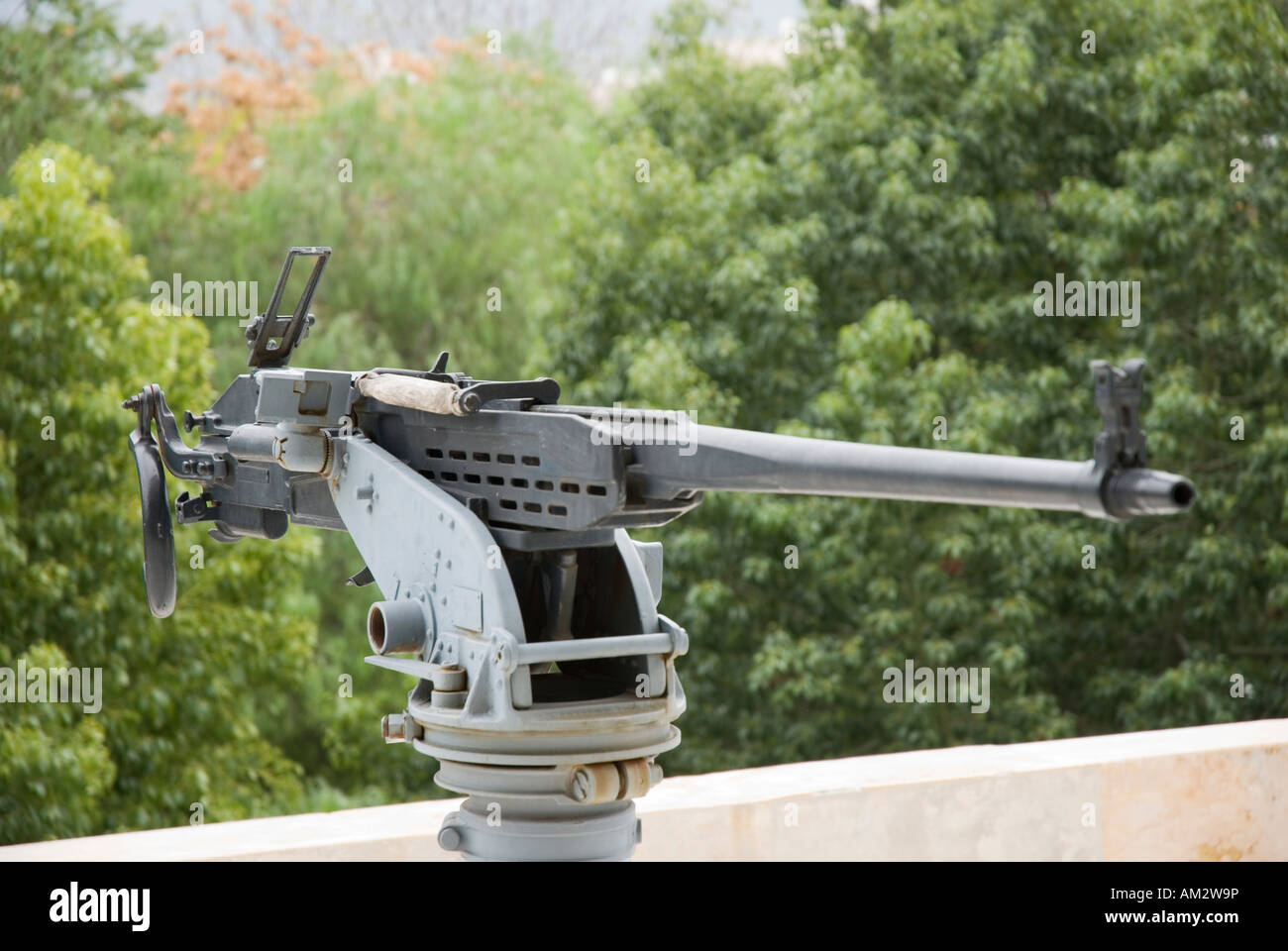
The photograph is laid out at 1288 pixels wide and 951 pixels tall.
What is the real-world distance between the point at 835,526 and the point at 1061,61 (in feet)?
12.8

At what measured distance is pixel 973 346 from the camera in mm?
11336

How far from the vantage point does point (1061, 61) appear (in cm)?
1133

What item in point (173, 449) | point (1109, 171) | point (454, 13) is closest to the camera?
point (173, 449)

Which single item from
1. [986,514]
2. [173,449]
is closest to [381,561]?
[173,449]

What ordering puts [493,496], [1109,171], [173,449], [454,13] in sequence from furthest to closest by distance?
[454,13], [1109,171], [173,449], [493,496]

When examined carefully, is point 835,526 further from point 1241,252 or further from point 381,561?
point 381,561

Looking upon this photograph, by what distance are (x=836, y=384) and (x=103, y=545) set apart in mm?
4696

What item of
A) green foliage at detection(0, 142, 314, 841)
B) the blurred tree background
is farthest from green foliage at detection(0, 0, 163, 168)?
green foliage at detection(0, 142, 314, 841)

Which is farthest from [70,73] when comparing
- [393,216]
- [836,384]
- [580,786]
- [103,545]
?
[580,786]

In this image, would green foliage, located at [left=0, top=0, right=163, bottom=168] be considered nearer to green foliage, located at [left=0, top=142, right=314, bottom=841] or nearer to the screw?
green foliage, located at [left=0, top=142, right=314, bottom=841]

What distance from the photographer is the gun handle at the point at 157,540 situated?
337cm

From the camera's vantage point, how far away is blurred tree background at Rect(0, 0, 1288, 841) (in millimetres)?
9086

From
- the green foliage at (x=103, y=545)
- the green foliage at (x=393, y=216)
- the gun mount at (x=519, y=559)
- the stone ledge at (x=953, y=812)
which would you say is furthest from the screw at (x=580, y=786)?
the green foliage at (x=393, y=216)

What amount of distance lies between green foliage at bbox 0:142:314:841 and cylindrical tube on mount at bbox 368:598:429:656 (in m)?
6.19
